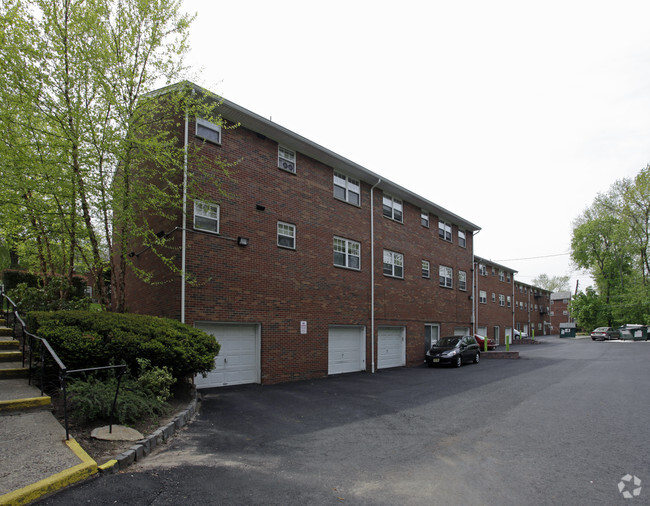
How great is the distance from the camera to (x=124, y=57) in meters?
9.10

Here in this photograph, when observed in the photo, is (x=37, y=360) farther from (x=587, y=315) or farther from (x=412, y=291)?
(x=587, y=315)

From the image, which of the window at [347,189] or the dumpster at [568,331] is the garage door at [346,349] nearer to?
the window at [347,189]

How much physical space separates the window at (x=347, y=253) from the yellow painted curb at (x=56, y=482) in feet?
38.1

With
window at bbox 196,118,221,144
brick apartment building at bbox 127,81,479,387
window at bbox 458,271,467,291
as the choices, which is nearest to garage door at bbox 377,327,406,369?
brick apartment building at bbox 127,81,479,387

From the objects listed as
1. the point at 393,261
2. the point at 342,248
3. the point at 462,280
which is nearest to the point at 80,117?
the point at 342,248

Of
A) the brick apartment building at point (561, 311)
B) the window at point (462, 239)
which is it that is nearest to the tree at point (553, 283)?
the brick apartment building at point (561, 311)

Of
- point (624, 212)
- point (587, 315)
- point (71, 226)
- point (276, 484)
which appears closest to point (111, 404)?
point (276, 484)

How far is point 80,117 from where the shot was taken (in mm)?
8109

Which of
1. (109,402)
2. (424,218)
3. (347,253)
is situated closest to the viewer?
(109,402)

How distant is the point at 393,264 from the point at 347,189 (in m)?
4.42

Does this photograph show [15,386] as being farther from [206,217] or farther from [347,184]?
[347,184]

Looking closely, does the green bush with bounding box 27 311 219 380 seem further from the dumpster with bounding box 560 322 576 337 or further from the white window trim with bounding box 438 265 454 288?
the dumpster with bounding box 560 322 576 337

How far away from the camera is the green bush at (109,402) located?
5.87 m

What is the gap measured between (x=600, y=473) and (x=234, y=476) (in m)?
4.57
